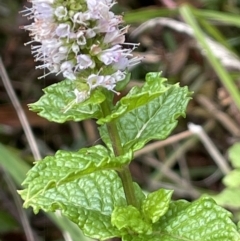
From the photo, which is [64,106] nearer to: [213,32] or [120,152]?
[120,152]

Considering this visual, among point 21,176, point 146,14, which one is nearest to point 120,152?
point 21,176

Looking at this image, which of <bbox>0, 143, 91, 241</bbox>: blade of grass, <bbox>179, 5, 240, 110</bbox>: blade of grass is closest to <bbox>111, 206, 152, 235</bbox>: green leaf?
<bbox>0, 143, 91, 241</bbox>: blade of grass

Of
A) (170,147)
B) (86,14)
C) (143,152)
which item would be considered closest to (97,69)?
(86,14)

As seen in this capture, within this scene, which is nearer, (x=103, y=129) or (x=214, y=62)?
(x=103, y=129)

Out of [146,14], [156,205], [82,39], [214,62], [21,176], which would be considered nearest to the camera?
[82,39]

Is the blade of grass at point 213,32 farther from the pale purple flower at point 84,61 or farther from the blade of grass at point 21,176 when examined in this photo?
the pale purple flower at point 84,61

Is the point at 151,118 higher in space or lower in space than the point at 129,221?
higher

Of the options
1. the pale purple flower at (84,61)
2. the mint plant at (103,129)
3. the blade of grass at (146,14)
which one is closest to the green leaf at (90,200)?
the mint plant at (103,129)
